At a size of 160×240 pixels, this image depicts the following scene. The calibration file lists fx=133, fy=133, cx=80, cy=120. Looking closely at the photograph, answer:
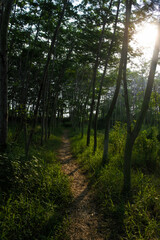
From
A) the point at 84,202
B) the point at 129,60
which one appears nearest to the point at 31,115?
the point at 84,202

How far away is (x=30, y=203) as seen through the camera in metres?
2.93

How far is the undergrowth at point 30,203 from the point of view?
2.28 m

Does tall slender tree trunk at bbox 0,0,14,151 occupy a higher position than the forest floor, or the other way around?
tall slender tree trunk at bbox 0,0,14,151

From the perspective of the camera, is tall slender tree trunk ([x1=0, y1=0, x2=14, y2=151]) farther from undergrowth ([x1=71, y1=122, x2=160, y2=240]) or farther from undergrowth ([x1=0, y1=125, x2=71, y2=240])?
undergrowth ([x1=71, y1=122, x2=160, y2=240])

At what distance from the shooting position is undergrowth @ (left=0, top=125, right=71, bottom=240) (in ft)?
7.47

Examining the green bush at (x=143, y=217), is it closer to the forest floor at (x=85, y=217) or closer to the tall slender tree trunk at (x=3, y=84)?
the forest floor at (x=85, y=217)

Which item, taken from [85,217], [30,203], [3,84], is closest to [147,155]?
[85,217]

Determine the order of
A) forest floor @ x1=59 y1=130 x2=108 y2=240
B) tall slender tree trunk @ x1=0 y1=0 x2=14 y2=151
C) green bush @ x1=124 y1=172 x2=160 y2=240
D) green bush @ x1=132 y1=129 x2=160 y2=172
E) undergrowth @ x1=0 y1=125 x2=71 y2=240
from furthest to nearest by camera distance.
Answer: green bush @ x1=132 y1=129 x2=160 y2=172 → tall slender tree trunk @ x1=0 y1=0 x2=14 y2=151 → forest floor @ x1=59 y1=130 x2=108 y2=240 → green bush @ x1=124 y1=172 x2=160 y2=240 → undergrowth @ x1=0 y1=125 x2=71 y2=240

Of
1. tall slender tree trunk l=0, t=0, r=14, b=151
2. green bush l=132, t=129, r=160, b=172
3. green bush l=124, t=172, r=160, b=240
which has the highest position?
tall slender tree trunk l=0, t=0, r=14, b=151

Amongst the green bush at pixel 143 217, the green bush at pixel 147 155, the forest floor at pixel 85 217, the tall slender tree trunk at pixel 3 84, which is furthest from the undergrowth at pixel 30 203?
the green bush at pixel 147 155

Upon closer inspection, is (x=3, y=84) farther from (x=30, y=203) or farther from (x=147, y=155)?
(x=147, y=155)

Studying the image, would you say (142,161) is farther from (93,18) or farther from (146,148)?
(93,18)

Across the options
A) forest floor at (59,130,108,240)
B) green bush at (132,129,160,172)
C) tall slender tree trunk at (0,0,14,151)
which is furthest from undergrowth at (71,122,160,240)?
tall slender tree trunk at (0,0,14,151)

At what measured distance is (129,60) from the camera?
759cm
